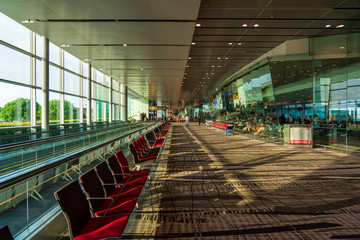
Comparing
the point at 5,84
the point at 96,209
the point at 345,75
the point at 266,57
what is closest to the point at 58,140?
the point at 96,209

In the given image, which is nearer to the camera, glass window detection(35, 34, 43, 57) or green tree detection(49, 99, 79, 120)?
glass window detection(35, 34, 43, 57)

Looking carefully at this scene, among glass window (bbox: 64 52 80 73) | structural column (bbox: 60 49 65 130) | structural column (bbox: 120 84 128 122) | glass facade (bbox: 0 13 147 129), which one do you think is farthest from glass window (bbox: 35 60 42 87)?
structural column (bbox: 120 84 128 122)

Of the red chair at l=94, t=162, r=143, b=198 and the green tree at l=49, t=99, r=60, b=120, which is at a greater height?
the green tree at l=49, t=99, r=60, b=120

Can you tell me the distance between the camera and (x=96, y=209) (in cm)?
276

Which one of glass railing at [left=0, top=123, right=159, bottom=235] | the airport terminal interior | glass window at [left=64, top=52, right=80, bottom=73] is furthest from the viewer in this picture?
glass window at [left=64, top=52, right=80, bottom=73]

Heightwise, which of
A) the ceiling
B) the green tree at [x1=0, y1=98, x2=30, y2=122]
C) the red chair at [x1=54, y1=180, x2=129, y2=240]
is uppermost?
the ceiling

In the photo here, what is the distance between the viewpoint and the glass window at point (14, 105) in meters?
8.35

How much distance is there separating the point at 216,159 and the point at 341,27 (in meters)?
7.47

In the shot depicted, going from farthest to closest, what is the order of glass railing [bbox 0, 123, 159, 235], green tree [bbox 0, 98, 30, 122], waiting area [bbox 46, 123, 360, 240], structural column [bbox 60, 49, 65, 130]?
structural column [bbox 60, 49, 65, 130] < green tree [bbox 0, 98, 30, 122] < waiting area [bbox 46, 123, 360, 240] < glass railing [bbox 0, 123, 159, 235]

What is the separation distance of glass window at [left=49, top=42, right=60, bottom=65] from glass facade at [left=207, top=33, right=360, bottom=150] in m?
11.4

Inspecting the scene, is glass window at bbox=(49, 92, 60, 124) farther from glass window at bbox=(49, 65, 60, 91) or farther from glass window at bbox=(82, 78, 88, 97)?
glass window at bbox=(82, 78, 88, 97)

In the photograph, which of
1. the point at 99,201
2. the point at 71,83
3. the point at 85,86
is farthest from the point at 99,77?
the point at 99,201

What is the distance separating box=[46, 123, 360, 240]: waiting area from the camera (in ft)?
9.75

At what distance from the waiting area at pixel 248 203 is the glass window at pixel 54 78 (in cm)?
799
